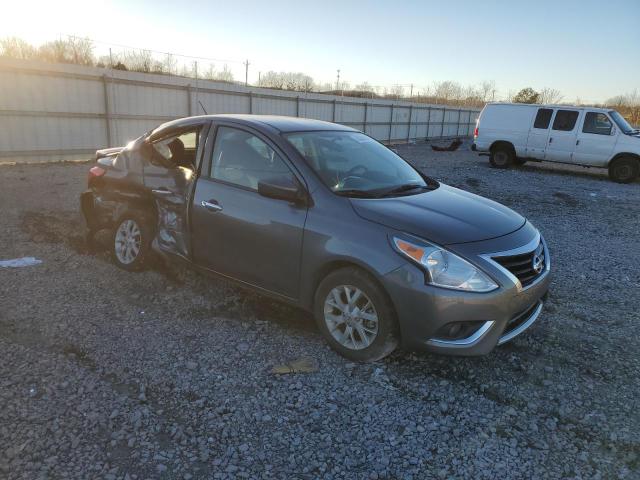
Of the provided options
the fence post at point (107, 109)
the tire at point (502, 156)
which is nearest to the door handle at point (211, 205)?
the fence post at point (107, 109)

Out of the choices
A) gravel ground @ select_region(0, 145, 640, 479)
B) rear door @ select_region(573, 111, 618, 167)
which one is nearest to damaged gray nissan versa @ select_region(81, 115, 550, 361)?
gravel ground @ select_region(0, 145, 640, 479)

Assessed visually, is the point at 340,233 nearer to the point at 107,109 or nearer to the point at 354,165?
the point at 354,165

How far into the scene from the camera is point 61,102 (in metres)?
13.0

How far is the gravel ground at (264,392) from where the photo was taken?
8.05ft

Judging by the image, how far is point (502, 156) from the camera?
53.0ft

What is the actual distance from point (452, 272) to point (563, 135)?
13.8 meters

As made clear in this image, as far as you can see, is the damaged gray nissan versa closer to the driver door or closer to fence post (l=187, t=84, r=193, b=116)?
the driver door

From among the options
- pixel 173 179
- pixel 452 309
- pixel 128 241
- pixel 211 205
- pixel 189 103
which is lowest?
pixel 128 241

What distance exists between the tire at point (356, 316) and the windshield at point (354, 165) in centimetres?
68

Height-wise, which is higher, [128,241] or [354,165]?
[354,165]

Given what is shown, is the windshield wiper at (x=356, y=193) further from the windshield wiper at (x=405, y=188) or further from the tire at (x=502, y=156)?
the tire at (x=502, y=156)

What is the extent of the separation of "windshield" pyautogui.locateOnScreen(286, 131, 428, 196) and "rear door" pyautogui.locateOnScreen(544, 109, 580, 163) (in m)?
12.2

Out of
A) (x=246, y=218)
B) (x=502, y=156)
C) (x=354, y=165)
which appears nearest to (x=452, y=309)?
(x=354, y=165)

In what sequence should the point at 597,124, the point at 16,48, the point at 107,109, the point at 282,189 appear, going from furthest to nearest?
the point at 16,48 → the point at 597,124 → the point at 107,109 → the point at 282,189
